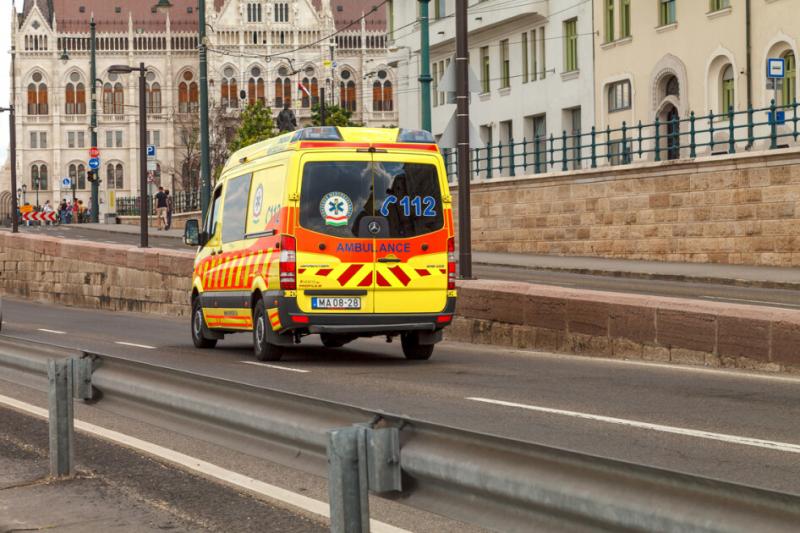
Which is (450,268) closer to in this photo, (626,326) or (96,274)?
(626,326)

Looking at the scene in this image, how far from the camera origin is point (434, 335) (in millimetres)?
16484

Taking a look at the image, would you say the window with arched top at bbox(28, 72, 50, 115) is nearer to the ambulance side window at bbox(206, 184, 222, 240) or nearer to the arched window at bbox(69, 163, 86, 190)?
the arched window at bbox(69, 163, 86, 190)

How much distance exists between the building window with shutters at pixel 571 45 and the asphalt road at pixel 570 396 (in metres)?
32.4

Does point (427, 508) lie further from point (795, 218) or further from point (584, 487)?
point (795, 218)

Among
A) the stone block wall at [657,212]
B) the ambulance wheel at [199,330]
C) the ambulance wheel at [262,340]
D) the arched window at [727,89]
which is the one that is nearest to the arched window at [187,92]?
the stone block wall at [657,212]

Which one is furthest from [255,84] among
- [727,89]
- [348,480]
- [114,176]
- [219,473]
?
[348,480]

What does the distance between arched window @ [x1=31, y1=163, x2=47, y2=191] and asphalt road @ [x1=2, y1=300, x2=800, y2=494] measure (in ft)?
472

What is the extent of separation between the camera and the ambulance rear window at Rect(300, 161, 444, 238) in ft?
51.3

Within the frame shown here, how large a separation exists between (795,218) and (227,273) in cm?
1578

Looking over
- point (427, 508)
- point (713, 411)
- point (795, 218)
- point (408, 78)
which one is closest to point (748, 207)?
point (795, 218)

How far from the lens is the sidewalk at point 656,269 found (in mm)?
27219

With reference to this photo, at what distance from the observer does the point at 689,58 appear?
4366 centimetres

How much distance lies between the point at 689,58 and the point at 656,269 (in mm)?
14066

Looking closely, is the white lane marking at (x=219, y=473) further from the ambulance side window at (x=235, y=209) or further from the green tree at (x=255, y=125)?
the green tree at (x=255, y=125)
